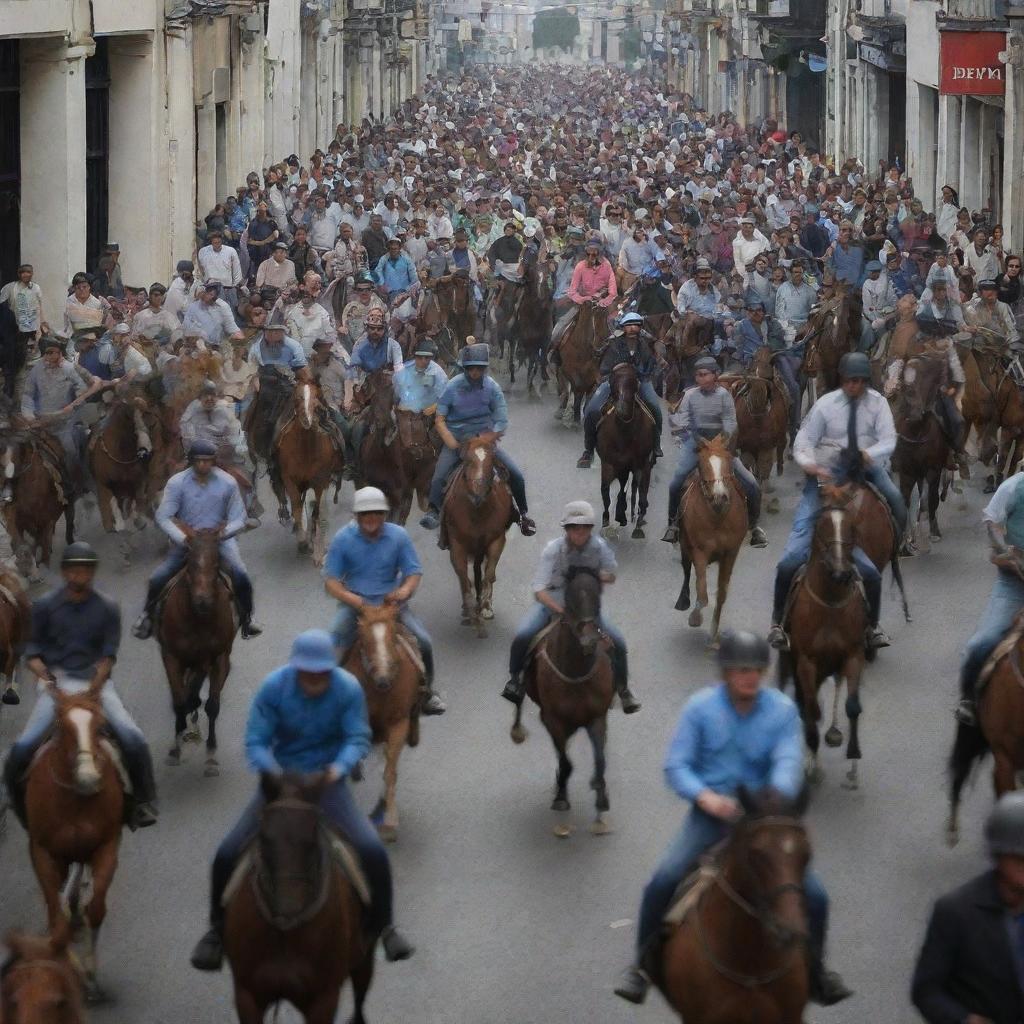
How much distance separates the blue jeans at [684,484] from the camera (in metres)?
17.7

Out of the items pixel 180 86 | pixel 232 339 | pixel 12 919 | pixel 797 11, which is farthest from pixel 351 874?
pixel 797 11

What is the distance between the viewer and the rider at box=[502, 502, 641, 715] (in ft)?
43.1

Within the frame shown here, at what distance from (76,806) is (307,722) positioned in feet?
4.78

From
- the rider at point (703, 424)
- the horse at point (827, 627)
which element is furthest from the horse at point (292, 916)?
the rider at point (703, 424)

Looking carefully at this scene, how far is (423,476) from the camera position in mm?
20250

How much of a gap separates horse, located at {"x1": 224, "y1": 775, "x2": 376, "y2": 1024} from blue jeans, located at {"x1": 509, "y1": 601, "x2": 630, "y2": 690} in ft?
13.1

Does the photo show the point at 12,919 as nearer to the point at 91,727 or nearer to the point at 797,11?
the point at 91,727

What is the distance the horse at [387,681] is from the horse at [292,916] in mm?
3095

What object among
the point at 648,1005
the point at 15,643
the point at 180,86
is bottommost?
the point at 648,1005

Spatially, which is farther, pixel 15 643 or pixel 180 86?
pixel 180 86

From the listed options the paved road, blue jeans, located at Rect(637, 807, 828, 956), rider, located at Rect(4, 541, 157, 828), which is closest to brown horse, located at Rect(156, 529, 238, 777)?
the paved road

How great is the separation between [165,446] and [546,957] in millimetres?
10543

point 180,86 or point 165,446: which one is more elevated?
point 180,86

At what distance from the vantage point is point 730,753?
892 centimetres
